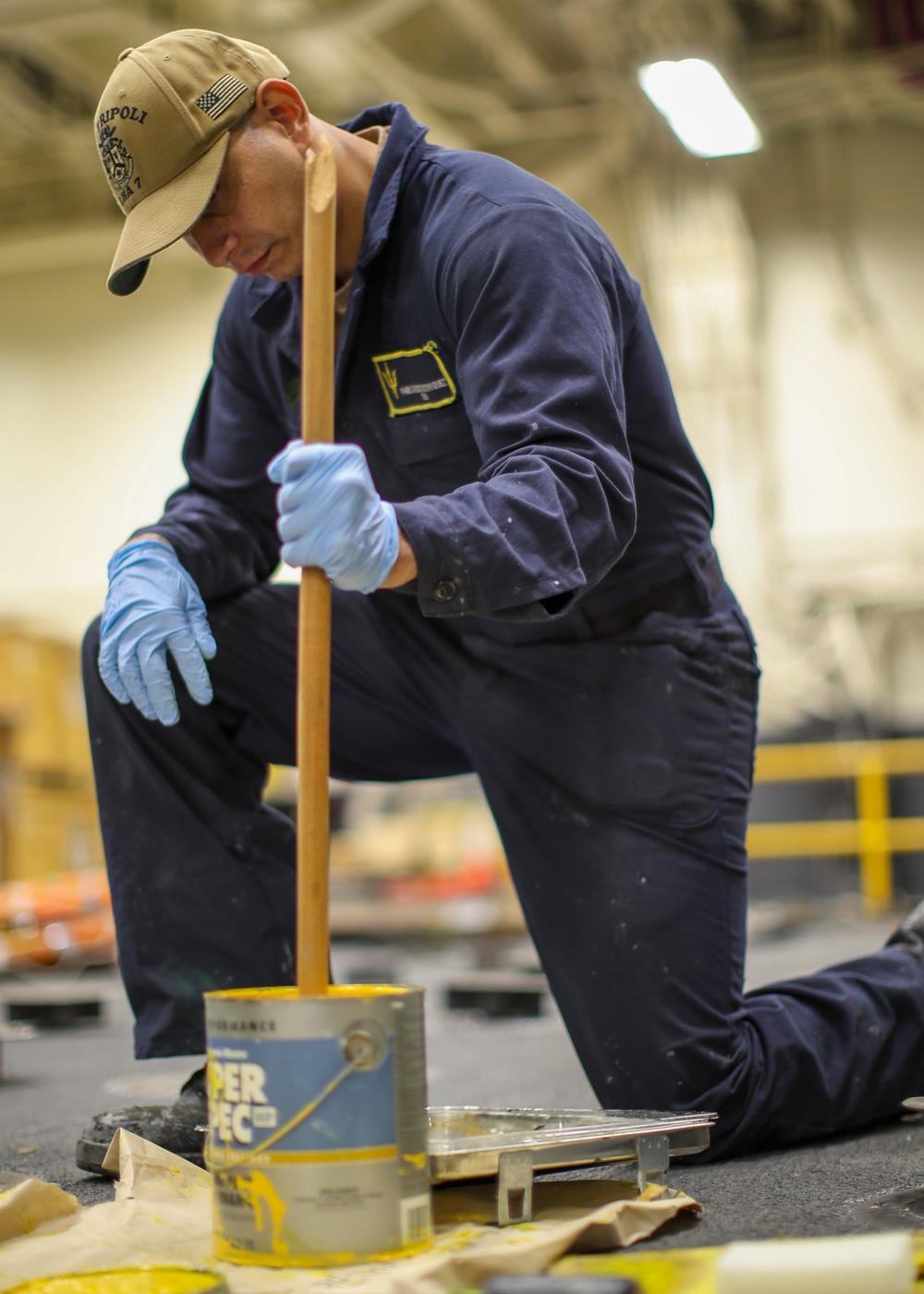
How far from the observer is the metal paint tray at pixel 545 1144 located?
1058 millimetres

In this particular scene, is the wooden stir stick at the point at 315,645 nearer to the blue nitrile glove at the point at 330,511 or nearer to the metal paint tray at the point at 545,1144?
the blue nitrile glove at the point at 330,511

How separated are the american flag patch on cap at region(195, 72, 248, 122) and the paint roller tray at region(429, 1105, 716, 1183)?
1046mm

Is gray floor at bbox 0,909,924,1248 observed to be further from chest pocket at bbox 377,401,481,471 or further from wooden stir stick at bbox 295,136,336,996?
chest pocket at bbox 377,401,481,471

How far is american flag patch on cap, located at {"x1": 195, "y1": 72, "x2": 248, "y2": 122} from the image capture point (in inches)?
54.9

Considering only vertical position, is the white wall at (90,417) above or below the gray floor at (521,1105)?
above

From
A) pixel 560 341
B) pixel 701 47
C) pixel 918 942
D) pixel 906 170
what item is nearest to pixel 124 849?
pixel 560 341

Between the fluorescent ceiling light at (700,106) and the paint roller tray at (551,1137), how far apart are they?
4.96 metres

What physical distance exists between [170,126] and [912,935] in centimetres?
130

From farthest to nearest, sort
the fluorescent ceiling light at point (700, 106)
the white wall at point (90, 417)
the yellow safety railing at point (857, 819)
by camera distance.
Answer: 1. the yellow safety railing at point (857, 819)
2. the white wall at point (90, 417)
3. the fluorescent ceiling light at point (700, 106)

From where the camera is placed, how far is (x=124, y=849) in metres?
1.53

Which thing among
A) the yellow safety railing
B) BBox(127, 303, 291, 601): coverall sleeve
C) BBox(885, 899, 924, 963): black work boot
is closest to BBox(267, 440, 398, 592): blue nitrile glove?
BBox(127, 303, 291, 601): coverall sleeve

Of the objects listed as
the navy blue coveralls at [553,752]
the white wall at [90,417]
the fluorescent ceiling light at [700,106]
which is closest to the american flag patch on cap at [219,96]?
the navy blue coveralls at [553,752]

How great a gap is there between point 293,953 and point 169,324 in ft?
21.4

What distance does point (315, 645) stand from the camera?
3.40 feet
